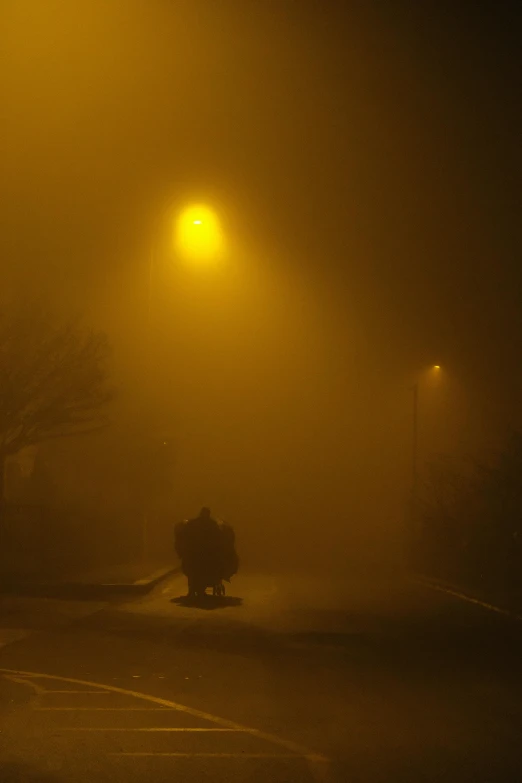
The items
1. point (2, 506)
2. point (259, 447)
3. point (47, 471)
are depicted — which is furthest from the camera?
point (259, 447)

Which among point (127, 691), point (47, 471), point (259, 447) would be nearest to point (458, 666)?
point (127, 691)

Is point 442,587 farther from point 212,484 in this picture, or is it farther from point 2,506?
point 212,484

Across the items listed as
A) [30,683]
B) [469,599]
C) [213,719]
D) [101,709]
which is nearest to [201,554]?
[469,599]

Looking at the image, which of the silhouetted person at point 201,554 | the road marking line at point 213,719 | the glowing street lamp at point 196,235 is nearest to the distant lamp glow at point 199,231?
the glowing street lamp at point 196,235

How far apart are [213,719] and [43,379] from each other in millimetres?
19743

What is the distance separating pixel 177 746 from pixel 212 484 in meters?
69.4

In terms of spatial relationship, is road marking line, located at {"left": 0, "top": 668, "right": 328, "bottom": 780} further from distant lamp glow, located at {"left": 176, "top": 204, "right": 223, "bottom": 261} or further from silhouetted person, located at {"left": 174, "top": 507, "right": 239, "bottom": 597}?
distant lamp glow, located at {"left": 176, "top": 204, "right": 223, "bottom": 261}

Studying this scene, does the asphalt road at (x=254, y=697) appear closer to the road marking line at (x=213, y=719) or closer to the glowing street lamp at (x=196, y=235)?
the road marking line at (x=213, y=719)

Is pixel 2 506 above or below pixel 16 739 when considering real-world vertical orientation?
above

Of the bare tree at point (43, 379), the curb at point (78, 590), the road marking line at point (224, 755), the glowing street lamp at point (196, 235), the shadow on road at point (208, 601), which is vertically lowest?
the road marking line at point (224, 755)

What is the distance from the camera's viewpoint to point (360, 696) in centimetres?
1293

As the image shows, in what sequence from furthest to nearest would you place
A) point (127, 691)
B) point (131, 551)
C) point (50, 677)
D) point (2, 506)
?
point (131, 551) → point (2, 506) → point (50, 677) → point (127, 691)

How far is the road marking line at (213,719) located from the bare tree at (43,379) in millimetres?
15653

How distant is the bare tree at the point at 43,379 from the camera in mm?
29453
